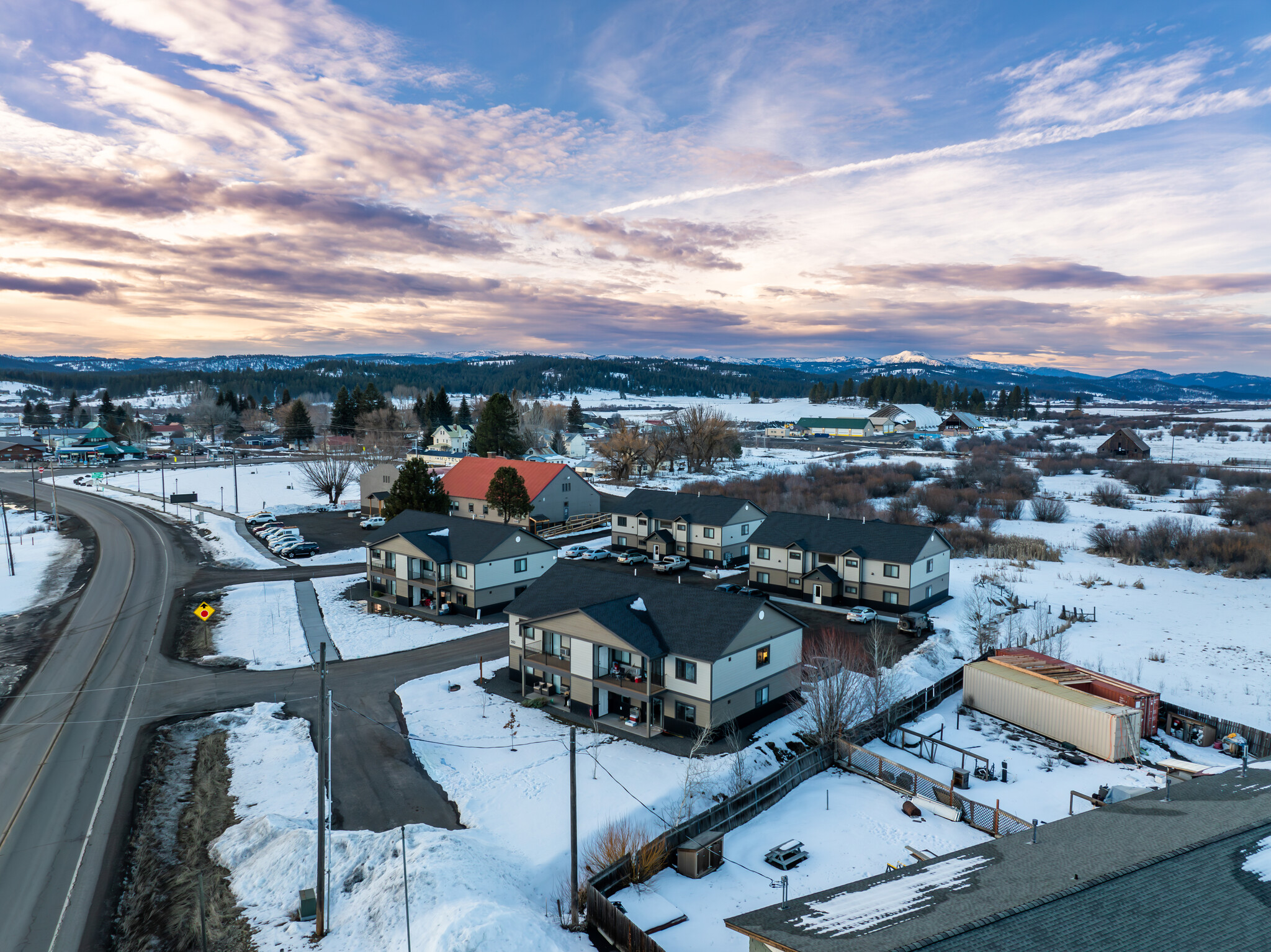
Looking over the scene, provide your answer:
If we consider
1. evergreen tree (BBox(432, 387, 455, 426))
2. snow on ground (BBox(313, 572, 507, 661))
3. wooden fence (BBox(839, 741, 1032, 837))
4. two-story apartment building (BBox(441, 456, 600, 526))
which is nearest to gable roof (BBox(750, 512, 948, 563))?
wooden fence (BBox(839, 741, 1032, 837))

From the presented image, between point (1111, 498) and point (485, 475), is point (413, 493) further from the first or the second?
point (1111, 498)

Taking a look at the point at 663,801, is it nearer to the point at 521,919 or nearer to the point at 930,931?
the point at 521,919

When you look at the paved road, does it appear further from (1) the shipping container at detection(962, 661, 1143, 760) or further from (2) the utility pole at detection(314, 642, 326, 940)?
(1) the shipping container at detection(962, 661, 1143, 760)

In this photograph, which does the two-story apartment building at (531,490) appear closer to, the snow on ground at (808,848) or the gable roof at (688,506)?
the gable roof at (688,506)

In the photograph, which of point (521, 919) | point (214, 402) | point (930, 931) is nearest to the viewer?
point (930, 931)

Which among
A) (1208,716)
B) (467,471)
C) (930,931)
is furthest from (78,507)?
(1208,716)

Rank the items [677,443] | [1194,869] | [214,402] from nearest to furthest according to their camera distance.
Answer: [1194,869], [677,443], [214,402]
